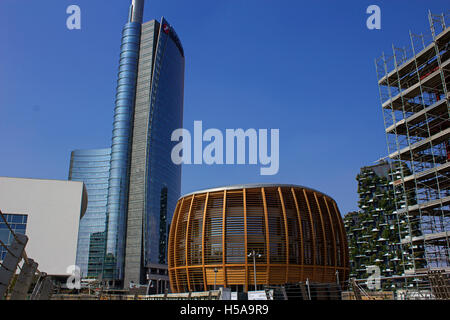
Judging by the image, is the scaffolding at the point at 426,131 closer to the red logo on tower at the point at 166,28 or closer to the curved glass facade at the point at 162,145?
the curved glass facade at the point at 162,145

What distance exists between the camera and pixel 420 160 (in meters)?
39.7

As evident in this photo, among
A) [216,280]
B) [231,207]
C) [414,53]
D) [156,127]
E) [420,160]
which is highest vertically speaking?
[156,127]

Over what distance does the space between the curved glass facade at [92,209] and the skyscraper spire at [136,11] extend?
47223 millimetres

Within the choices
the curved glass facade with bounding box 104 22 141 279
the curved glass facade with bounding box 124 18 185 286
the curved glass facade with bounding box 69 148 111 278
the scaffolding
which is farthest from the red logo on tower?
the scaffolding

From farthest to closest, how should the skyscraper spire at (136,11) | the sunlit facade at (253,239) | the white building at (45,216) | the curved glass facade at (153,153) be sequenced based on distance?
the skyscraper spire at (136,11) → the curved glass facade at (153,153) → the sunlit facade at (253,239) → the white building at (45,216)

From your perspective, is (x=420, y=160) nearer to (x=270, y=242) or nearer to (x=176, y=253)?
(x=270, y=242)

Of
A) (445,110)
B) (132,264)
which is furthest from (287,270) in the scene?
(132,264)

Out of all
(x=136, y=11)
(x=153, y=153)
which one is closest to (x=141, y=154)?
(x=153, y=153)

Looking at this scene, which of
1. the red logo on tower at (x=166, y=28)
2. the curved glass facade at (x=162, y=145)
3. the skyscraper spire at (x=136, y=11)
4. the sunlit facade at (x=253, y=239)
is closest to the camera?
the sunlit facade at (x=253, y=239)

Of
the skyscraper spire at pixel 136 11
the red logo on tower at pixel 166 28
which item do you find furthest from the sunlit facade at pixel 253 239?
the skyscraper spire at pixel 136 11

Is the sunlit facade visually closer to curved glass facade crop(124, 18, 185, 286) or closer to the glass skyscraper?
curved glass facade crop(124, 18, 185, 286)

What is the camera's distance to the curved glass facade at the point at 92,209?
116375mm

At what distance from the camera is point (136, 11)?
13400 cm
